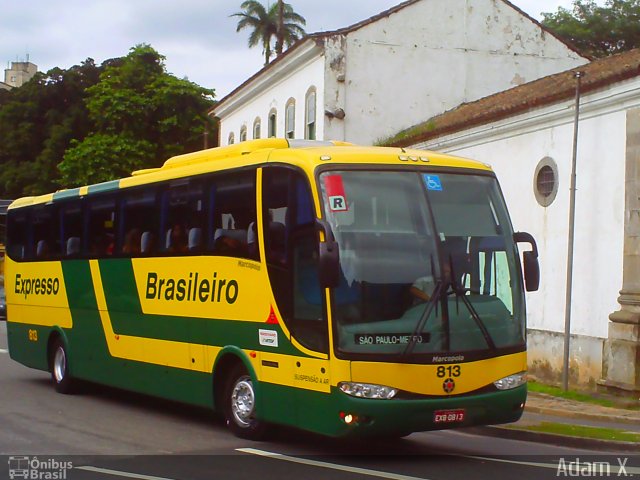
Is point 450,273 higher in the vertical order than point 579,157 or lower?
lower

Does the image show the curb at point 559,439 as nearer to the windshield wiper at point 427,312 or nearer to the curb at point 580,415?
the curb at point 580,415

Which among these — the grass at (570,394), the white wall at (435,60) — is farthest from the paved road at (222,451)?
the white wall at (435,60)

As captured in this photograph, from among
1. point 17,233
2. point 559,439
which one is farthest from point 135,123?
point 559,439

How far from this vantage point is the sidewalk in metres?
12.2

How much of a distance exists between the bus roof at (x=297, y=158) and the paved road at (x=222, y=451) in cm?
303

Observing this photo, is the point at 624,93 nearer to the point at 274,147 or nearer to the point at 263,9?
the point at 274,147

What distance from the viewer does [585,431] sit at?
507 inches

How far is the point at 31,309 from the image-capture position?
17828 mm

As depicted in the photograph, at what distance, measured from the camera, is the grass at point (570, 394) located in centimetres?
1655

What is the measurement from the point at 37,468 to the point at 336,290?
3292 millimetres

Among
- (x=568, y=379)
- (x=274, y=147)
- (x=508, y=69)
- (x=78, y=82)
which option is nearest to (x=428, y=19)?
(x=508, y=69)

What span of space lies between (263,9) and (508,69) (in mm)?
40183

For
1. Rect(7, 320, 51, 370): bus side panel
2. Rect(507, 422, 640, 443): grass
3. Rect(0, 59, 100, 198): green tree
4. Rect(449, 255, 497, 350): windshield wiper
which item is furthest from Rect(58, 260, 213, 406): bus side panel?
Rect(0, 59, 100, 198): green tree

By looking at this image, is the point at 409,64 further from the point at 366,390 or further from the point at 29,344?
the point at 366,390
